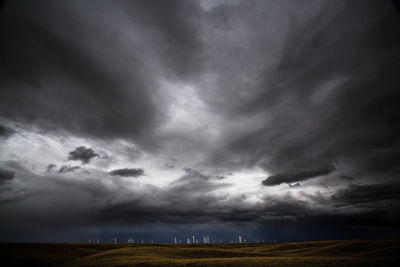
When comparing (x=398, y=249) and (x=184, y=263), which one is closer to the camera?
(x=184, y=263)

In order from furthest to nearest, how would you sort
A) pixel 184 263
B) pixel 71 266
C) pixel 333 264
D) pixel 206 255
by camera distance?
1. pixel 206 255
2. pixel 71 266
3. pixel 184 263
4. pixel 333 264

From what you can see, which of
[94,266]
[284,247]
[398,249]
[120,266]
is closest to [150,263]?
[120,266]

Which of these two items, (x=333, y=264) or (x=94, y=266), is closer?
(x=333, y=264)

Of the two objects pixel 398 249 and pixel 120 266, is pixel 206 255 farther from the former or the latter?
pixel 398 249

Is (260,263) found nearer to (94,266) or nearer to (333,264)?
(333,264)

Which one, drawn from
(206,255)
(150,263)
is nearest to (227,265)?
(150,263)

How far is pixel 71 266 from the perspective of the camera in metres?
67.8

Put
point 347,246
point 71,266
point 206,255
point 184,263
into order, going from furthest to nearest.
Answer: point 347,246 → point 206,255 → point 71,266 → point 184,263

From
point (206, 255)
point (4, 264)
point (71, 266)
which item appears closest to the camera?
point (71, 266)

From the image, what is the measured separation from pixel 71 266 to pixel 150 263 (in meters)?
25.1

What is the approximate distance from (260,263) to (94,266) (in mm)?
43049

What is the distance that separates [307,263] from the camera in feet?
191

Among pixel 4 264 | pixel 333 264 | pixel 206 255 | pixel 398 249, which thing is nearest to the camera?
pixel 333 264

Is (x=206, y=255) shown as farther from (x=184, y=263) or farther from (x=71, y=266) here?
(x=71, y=266)
